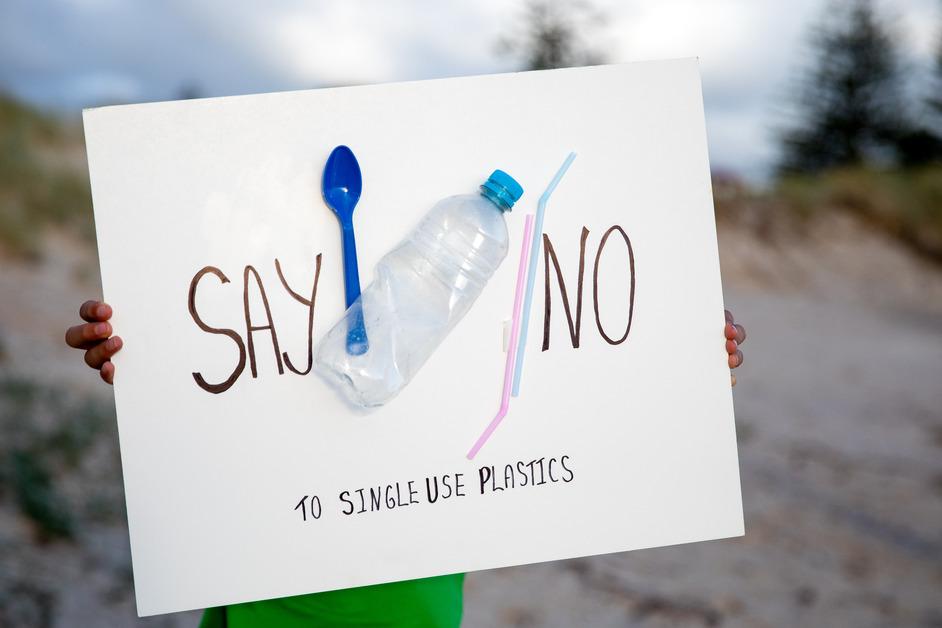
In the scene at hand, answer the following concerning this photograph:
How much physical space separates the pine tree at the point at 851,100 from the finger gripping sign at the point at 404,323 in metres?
22.4

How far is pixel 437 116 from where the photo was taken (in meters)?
1.34

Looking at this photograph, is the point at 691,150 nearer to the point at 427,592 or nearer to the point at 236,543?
the point at 427,592

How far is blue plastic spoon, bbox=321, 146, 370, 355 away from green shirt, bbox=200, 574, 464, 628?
427mm

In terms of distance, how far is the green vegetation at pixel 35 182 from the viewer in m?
7.53

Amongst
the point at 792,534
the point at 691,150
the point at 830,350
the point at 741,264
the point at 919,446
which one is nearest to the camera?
the point at 691,150

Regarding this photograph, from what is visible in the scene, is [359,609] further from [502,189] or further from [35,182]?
Result: [35,182]

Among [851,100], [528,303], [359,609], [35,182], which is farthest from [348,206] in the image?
[851,100]

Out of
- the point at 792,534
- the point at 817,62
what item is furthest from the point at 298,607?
the point at 817,62

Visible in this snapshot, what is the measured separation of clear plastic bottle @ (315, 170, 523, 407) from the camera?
1296mm

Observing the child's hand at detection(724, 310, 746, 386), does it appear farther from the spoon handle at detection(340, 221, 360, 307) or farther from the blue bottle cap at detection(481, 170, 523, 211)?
the spoon handle at detection(340, 221, 360, 307)

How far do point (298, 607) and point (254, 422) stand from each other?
1.13ft

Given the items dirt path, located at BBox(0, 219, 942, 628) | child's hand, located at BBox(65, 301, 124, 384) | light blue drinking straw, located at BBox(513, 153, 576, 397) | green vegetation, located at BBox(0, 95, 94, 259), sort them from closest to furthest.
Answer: child's hand, located at BBox(65, 301, 124, 384) → light blue drinking straw, located at BBox(513, 153, 576, 397) → dirt path, located at BBox(0, 219, 942, 628) → green vegetation, located at BBox(0, 95, 94, 259)

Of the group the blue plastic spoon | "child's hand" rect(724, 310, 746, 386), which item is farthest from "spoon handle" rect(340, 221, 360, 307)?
"child's hand" rect(724, 310, 746, 386)

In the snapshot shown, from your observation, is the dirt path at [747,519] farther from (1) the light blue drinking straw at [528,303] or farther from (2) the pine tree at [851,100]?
(2) the pine tree at [851,100]
